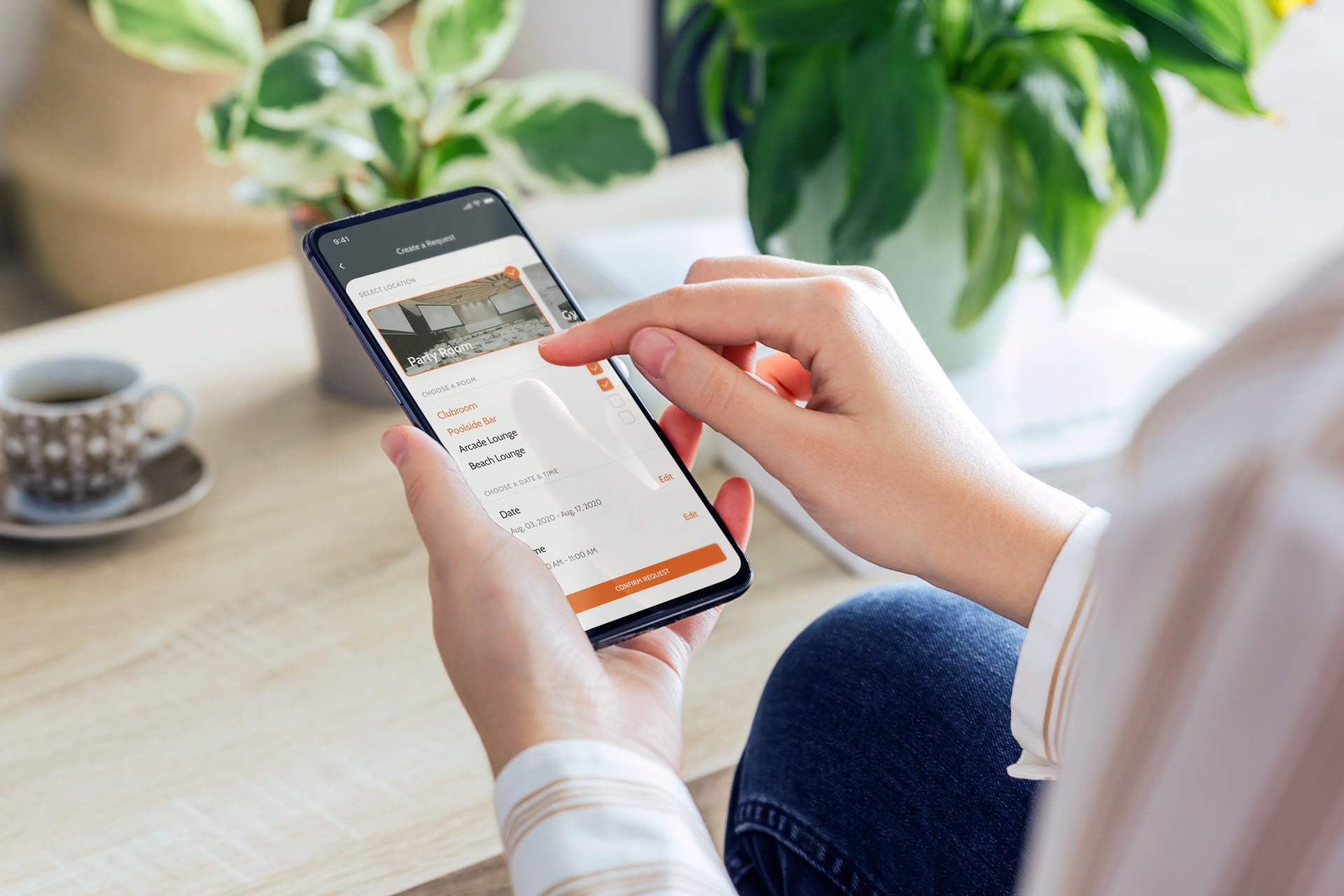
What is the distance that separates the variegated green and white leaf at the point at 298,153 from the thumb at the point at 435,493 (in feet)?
1.07

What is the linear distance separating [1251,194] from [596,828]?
197cm

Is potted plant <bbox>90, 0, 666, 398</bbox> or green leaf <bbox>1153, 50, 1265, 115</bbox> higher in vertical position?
green leaf <bbox>1153, 50, 1265, 115</bbox>

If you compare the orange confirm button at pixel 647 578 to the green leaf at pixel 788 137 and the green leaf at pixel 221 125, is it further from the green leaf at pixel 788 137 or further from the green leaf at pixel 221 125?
the green leaf at pixel 221 125

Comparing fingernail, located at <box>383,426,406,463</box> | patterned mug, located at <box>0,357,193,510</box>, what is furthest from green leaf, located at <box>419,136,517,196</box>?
fingernail, located at <box>383,426,406,463</box>

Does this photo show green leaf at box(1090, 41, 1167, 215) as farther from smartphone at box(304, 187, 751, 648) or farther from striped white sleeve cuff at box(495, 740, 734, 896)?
striped white sleeve cuff at box(495, 740, 734, 896)

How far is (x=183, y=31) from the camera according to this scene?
0.77 meters

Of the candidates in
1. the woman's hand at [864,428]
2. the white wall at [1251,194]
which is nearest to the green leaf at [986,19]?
the woman's hand at [864,428]

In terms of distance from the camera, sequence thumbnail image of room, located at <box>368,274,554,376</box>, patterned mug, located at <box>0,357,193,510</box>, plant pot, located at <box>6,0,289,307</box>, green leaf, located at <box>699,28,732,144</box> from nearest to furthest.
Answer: thumbnail image of room, located at <box>368,274,554,376</box>
patterned mug, located at <box>0,357,193,510</box>
green leaf, located at <box>699,28,732,144</box>
plant pot, located at <box>6,0,289,307</box>

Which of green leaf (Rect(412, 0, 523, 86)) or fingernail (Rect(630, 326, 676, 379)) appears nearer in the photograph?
fingernail (Rect(630, 326, 676, 379))

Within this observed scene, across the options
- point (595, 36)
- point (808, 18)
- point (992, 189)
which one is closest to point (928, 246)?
point (992, 189)

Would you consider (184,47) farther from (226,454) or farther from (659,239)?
(659,239)

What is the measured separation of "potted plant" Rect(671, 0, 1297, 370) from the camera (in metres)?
0.69

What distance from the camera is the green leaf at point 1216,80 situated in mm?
703

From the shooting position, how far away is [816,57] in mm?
725
